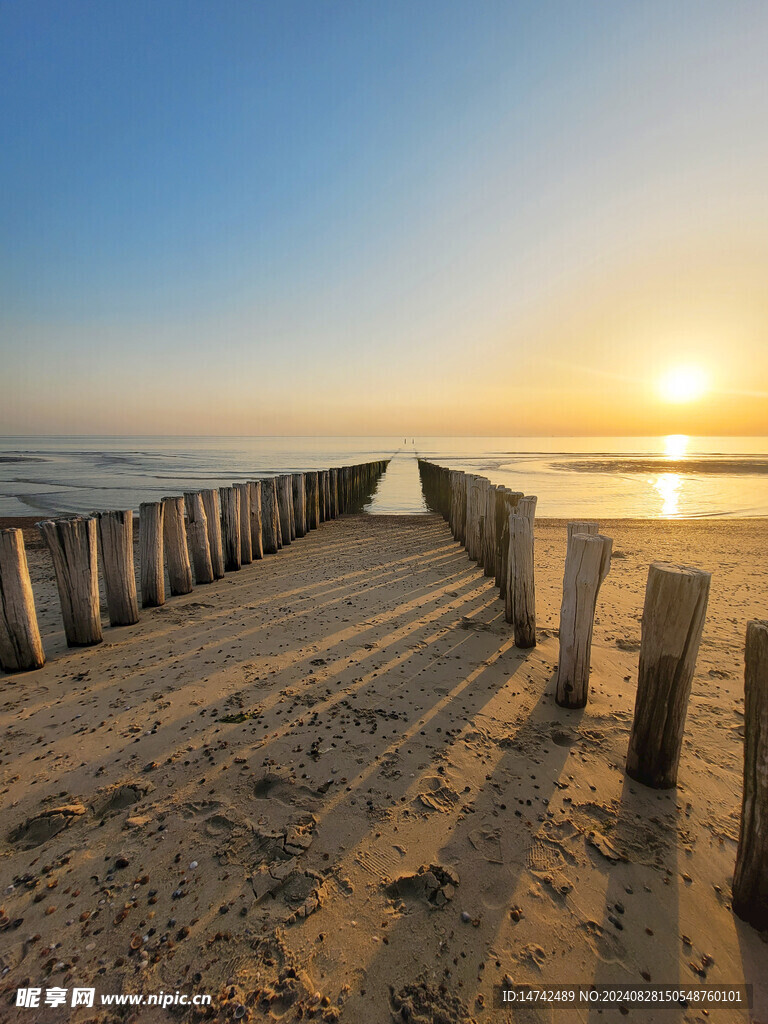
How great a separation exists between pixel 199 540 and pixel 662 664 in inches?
237

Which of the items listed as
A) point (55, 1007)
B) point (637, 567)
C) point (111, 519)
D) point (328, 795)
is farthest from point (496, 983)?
point (637, 567)

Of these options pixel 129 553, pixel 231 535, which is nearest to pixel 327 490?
pixel 231 535

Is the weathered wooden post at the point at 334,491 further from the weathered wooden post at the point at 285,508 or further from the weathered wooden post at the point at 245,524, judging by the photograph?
the weathered wooden post at the point at 245,524

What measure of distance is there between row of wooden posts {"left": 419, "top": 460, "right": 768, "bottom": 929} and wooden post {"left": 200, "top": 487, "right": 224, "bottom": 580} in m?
4.43

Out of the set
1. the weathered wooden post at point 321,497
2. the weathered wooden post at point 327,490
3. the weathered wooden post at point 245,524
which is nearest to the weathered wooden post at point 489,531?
the weathered wooden post at point 245,524

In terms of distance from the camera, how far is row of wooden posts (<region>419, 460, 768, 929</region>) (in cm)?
197

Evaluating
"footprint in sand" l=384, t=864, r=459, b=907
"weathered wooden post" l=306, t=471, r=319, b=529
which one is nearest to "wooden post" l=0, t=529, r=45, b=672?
"footprint in sand" l=384, t=864, r=459, b=907

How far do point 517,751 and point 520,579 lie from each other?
6.18 feet

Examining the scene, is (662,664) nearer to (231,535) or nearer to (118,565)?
(118,565)

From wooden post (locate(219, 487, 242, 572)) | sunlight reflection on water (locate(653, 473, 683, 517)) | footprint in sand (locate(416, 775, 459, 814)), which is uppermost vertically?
wooden post (locate(219, 487, 242, 572))

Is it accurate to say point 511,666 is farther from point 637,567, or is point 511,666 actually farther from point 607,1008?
point 637,567

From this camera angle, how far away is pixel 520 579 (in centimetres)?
462

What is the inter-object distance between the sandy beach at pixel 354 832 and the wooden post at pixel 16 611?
170mm

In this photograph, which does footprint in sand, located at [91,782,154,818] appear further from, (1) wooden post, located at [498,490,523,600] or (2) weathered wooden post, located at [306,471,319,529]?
(2) weathered wooden post, located at [306,471,319,529]
